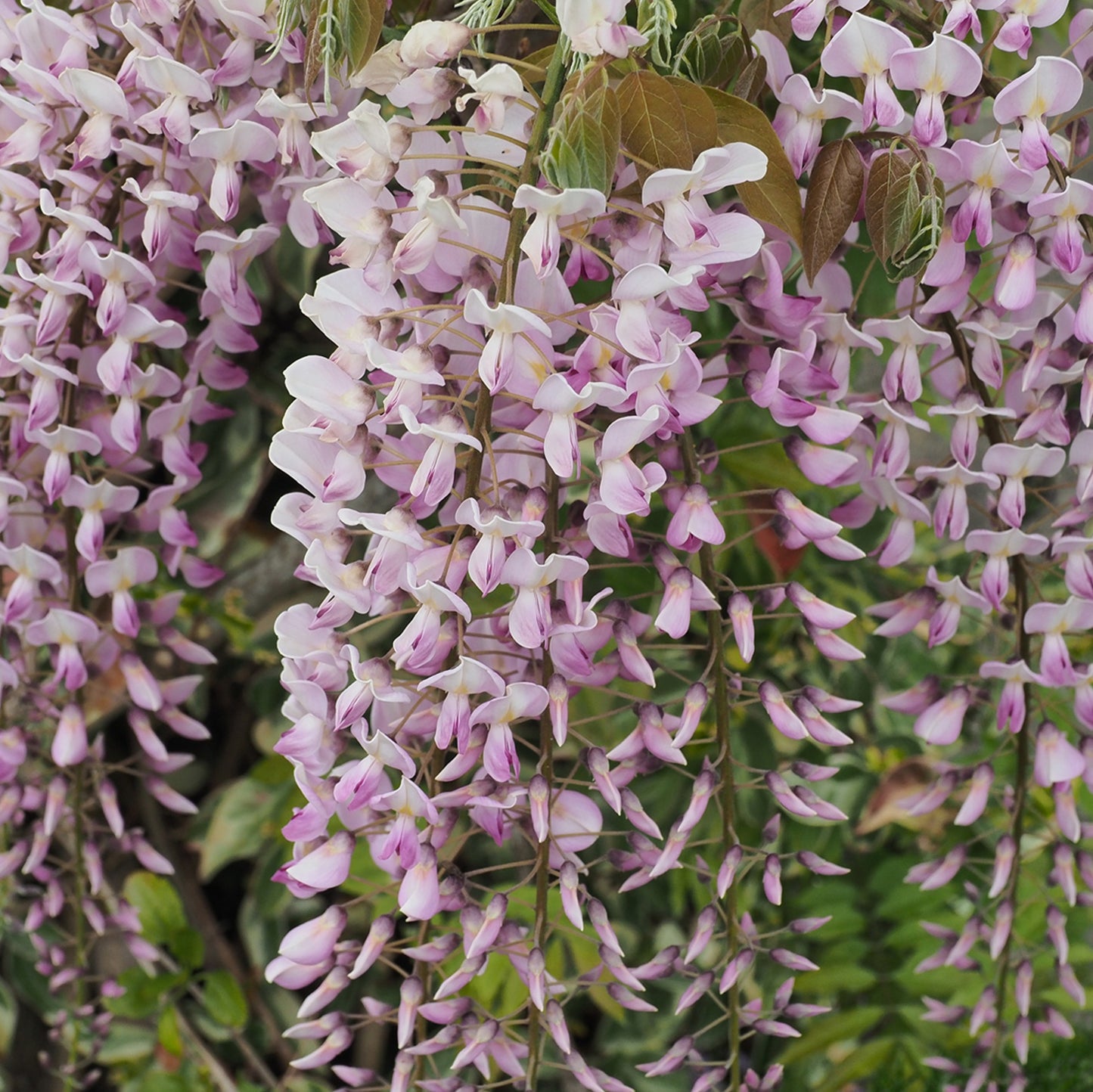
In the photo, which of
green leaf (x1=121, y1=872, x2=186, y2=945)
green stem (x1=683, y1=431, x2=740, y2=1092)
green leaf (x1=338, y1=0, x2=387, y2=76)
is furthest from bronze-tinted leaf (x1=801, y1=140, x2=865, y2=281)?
green leaf (x1=121, y1=872, x2=186, y2=945)

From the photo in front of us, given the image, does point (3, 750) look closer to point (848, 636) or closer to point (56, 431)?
point (56, 431)

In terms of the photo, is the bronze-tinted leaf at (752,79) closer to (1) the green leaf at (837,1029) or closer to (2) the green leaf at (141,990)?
(1) the green leaf at (837,1029)

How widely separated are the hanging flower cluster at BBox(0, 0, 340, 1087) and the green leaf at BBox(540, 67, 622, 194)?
19 cm

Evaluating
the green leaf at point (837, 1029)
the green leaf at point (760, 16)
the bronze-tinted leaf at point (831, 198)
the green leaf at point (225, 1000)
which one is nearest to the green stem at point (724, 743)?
the bronze-tinted leaf at point (831, 198)

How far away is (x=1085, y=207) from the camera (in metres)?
0.57

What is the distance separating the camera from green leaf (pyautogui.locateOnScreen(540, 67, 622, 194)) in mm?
456

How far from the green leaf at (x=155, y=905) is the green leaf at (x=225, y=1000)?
0.19 ft

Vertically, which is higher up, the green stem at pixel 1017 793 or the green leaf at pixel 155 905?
the green stem at pixel 1017 793

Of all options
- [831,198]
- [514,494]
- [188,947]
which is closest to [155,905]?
[188,947]

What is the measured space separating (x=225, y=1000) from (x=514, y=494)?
75cm

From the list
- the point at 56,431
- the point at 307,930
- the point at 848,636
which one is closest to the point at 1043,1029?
the point at 848,636

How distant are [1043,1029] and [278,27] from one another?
79 centimetres

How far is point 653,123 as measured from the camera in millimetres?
486

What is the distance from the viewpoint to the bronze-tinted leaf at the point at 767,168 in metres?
0.53
